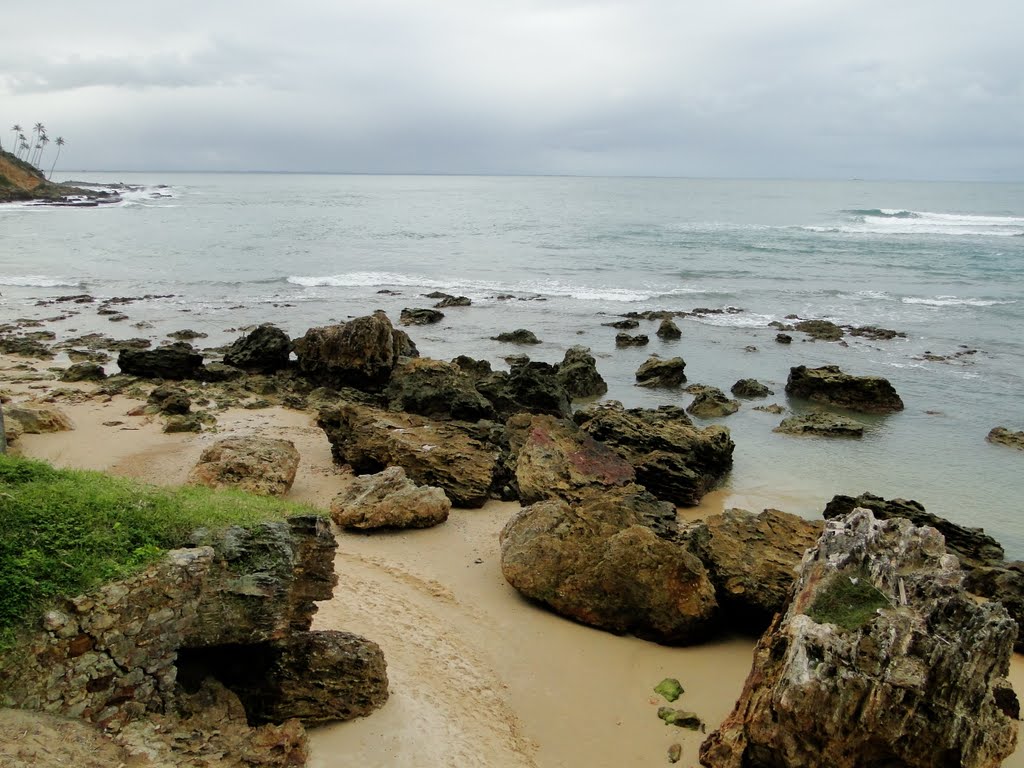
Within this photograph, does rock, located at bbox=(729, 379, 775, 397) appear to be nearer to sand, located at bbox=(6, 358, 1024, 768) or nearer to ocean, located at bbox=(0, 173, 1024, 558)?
ocean, located at bbox=(0, 173, 1024, 558)

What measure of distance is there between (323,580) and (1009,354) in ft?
92.8

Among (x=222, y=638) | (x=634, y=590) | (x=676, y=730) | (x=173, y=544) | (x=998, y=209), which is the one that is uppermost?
(x=998, y=209)

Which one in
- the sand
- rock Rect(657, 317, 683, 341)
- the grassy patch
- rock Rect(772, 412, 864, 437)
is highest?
the grassy patch

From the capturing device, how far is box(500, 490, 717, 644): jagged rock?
9148 mm

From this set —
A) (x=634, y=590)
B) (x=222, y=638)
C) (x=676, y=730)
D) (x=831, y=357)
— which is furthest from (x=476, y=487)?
(x=831, y=357)

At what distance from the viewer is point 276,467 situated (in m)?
12.8

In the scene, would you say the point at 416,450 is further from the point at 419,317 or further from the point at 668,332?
the point at 419,317

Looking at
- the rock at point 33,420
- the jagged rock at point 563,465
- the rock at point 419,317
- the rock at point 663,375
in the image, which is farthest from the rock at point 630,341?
the rock at point 33,420

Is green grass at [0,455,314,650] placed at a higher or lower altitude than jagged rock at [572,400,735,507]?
higher

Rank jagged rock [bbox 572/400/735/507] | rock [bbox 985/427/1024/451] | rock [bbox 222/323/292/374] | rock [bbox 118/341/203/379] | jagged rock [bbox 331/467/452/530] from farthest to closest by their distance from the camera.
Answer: rock [bbox 222/323/292/374], rock [bbox 118/341/203/379], rock [bbox 985/427/1024/451], jagged rock [bbox 572/400/735/507], jagged rock [bbox 331/467/452/530]

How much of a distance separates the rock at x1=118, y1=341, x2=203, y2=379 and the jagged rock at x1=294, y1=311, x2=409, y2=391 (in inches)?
122

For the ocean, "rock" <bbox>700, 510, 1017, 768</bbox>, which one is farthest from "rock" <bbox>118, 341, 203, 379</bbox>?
"rock" <bbox>700, 510, 1017, 768</bbox>

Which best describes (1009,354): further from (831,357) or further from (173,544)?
(173,544)

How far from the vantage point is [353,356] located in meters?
20.2
